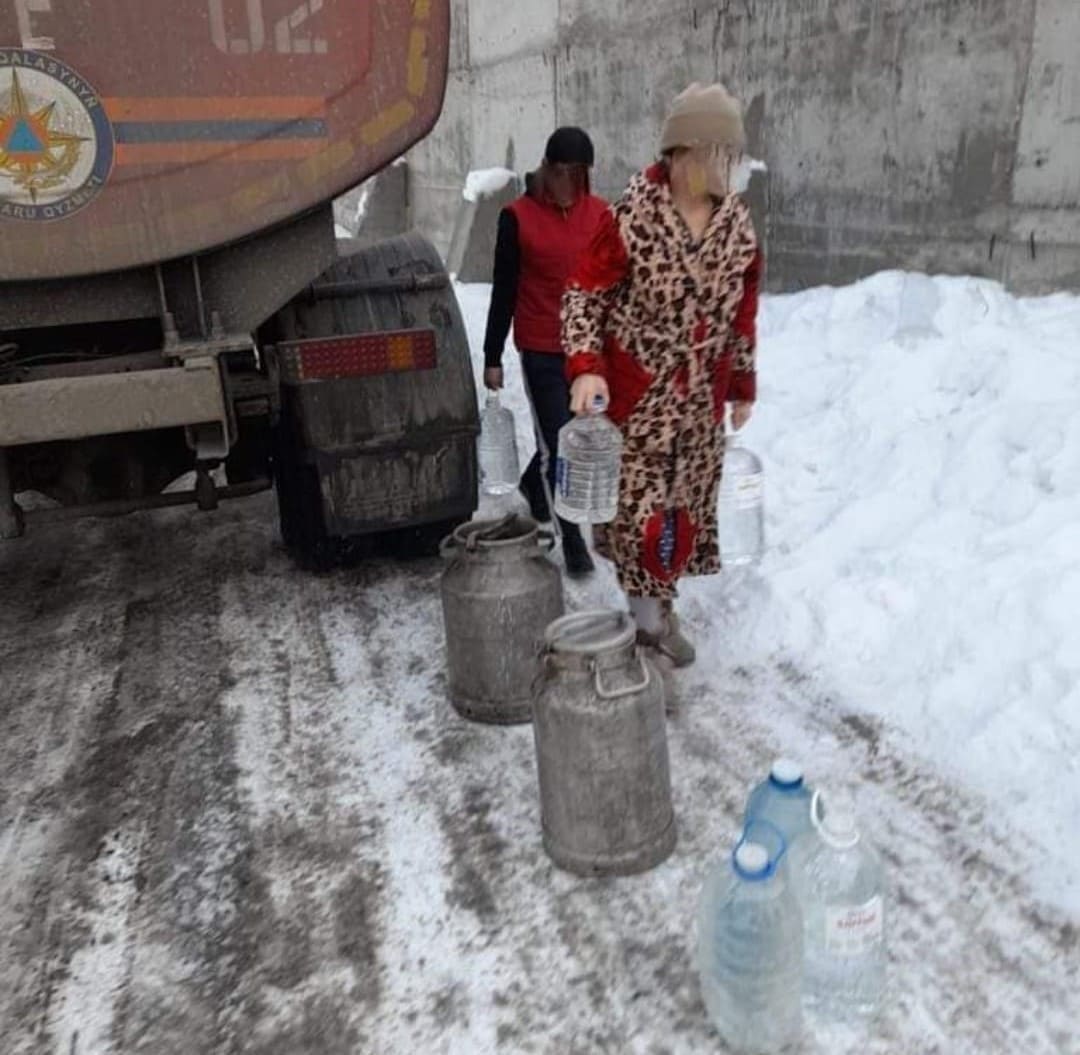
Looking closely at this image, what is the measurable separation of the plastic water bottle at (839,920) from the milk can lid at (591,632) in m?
0.64

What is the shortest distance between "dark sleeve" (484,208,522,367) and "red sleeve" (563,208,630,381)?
1.38 metres

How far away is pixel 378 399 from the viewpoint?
4500 millimetres

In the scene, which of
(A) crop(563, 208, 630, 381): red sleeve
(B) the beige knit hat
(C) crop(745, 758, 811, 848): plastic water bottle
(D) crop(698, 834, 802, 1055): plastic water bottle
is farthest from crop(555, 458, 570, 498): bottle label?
(D) crop(698, 834, 802, 1055): plastic water bottle

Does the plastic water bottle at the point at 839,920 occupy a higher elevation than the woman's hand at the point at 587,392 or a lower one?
lower

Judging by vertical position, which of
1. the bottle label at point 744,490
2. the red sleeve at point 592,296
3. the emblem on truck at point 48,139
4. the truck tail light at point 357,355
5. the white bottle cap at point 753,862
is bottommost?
the bottle label at point 744,490

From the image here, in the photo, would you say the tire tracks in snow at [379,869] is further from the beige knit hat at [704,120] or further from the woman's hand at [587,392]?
the beige knit hat at [704,120]

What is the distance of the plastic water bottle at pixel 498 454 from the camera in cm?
591

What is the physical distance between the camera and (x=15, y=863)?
2.96 metres

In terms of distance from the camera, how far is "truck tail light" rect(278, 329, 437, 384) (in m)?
4.25

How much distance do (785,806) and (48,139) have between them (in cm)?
297

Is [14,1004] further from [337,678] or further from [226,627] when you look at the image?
[226,627]

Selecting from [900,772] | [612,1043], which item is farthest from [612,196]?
[612,1043]

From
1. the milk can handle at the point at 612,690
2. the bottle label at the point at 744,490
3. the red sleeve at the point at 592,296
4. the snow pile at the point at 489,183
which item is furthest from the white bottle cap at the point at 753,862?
the snow pile at the point at 489,183

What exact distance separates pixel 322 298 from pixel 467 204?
283 inches
